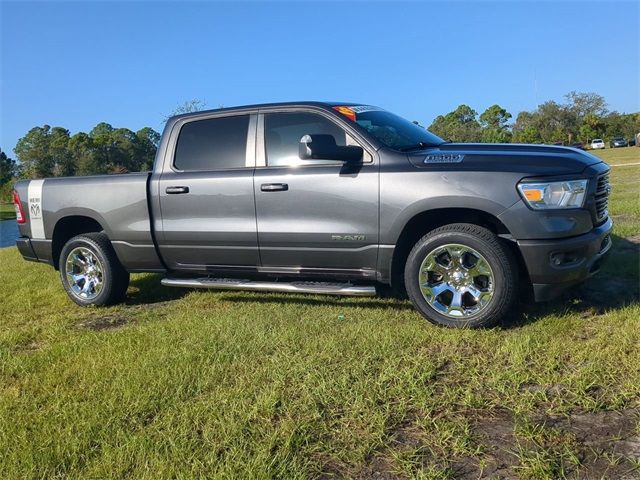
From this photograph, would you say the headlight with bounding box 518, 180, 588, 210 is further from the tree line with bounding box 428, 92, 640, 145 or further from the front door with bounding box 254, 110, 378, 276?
the tree line with bounding box 428, 92, 640, 145

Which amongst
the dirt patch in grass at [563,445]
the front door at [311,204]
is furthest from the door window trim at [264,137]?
the dirt patch in grass at [563,445]

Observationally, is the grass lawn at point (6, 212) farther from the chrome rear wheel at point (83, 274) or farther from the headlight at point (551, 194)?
the headlight at point (551, 194)

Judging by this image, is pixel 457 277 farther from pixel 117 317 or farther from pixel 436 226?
pixel 117 317

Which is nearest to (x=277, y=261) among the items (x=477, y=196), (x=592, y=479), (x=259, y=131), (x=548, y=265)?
(x=259, y=131)

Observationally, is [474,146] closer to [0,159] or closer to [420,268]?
[420,268]

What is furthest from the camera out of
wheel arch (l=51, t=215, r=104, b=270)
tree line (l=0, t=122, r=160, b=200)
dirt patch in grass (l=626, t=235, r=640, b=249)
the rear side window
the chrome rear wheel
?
tree line (l=0, t=122, r=160, b=200)

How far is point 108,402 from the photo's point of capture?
3139 millimetres

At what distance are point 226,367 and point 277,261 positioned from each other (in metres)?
1.45

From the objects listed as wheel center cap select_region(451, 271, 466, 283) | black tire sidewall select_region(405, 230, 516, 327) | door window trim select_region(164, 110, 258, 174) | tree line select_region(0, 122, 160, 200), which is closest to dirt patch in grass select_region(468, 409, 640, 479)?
black tire sidewall select_region(405, 230, 516, 327)

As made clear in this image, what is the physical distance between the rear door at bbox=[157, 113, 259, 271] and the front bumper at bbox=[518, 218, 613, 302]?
2.38 meters

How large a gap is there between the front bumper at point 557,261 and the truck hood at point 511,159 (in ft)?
1.68

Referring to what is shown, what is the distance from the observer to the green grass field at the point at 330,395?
247cm

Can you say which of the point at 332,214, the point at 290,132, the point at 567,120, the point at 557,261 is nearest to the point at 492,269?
the point at 557,261

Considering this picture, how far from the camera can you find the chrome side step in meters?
4.40
